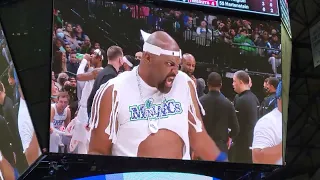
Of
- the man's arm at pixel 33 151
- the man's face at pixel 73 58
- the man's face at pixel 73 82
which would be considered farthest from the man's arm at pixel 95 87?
the man's arm at pixel 33 151

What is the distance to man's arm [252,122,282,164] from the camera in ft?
30.6

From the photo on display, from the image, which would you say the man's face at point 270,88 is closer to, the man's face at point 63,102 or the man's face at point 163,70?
the man's face at point 163,70

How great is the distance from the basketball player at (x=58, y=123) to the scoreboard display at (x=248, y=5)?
2724 millimetres

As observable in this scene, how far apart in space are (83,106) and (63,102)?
0.29 metres

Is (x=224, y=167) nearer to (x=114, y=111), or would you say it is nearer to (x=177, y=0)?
(x=114, y=111)

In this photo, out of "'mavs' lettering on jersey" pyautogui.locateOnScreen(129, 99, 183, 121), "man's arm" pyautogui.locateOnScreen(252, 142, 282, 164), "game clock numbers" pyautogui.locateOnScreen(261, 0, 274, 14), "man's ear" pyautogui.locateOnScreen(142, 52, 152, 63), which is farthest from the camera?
"game clock numbers" pyautogui.locateOnScreen(261, 0, 274, 14)

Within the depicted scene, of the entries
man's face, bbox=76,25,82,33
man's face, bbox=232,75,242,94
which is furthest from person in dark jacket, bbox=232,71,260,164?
man's face, bbox=76,25,82,33

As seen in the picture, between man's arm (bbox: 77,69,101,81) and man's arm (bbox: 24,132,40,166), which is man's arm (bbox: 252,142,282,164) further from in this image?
man's arm (bbox: 24,132,40,166)

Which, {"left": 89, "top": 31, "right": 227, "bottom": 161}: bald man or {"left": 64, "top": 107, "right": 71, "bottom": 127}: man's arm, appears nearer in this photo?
{"left": 64, "top": 107, "right": 71, "bottom": 127}: man's arm

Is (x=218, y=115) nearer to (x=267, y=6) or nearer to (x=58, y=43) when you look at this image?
(x=267, y=6)

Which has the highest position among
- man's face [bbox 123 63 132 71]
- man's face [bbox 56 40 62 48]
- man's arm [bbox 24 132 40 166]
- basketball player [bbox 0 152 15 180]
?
man's face [bbox 56 40 62 48]

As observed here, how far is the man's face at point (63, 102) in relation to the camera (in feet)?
26.7

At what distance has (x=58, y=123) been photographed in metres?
8.11

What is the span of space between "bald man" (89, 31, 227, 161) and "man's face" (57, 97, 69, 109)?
399 millimetres
